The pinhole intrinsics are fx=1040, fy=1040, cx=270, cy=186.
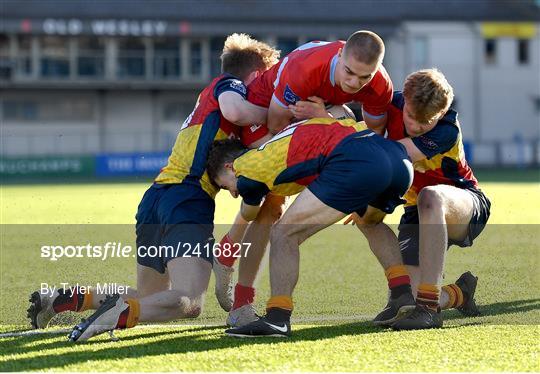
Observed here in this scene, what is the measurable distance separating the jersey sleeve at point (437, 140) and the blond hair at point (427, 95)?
0.15 m

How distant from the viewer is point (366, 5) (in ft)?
156

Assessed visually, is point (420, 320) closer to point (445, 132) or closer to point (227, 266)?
point (445, 132)

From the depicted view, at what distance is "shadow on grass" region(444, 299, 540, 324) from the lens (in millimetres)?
6910

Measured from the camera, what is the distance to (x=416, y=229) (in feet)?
23.9

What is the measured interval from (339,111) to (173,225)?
1304 millimetres

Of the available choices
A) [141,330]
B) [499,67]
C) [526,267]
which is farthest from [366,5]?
[141,330]

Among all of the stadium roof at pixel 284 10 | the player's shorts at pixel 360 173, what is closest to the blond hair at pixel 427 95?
the player's shorts at pixel 360 173

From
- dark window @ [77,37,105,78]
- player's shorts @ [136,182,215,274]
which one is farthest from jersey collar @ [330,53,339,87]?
dark window @ [77,37,105,78]

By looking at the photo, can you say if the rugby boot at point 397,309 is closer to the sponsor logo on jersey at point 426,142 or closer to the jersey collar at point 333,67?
the sponsor logo on jersey at point 426,142

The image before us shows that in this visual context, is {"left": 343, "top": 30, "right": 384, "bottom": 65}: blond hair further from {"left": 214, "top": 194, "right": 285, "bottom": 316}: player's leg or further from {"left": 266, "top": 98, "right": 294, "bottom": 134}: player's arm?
{"left": 214, "top": 194, "right": 285, "bottom": 316}: player's leg

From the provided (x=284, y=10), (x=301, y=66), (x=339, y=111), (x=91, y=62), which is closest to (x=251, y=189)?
(x=301, y=66)

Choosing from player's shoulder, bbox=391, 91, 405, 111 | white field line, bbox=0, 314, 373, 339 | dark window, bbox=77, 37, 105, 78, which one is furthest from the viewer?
dark window, bbox=77, 37, 105, 78

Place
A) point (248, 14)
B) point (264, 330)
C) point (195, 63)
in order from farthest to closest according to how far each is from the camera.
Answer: point (248, 14), point (195, 63), point (264, 330)

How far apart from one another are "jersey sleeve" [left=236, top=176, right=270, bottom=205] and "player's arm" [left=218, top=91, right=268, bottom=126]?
19.7 inches
